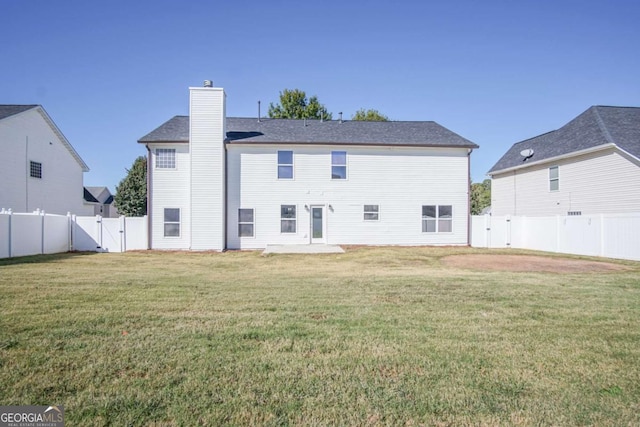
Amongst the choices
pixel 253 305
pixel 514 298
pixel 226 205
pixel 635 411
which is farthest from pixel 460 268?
pixel 226 205

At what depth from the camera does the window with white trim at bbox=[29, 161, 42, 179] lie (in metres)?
21.6

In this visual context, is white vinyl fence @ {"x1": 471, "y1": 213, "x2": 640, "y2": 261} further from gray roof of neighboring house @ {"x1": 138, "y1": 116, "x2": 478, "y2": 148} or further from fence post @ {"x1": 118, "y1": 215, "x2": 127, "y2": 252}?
fence post @ {"x1": 118, "y1": 215, "x2": 127, "y2": 252}

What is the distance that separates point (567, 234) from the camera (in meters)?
16.9

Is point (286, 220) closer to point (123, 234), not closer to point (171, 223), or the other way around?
point (171, 223)

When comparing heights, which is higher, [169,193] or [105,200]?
[105,200]

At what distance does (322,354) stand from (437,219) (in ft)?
55.5

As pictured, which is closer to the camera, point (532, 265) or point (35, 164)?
point (532, 265)

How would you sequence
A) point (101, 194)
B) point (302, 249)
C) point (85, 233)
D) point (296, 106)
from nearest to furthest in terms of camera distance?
point (302, 249)
point (85, 233)
point (296, 106)
point (101, 194)

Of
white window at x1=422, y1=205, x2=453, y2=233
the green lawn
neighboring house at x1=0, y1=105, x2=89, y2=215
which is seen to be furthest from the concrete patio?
neighboring house at x1=0, y1=105, x2=89, y2=215

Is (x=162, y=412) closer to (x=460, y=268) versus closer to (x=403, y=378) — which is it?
(x=403, y=378)

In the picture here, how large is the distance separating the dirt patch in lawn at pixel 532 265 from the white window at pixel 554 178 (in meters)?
8.45

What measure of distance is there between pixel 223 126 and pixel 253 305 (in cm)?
1344

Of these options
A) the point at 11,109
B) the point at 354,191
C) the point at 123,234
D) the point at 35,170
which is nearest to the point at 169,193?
the point at 123,234

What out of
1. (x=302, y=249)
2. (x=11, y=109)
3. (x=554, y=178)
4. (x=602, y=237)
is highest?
(x=11, y=109)
